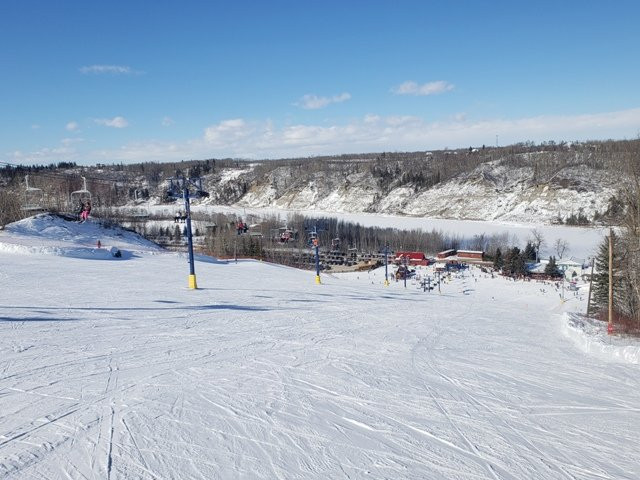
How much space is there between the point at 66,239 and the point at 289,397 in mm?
36644

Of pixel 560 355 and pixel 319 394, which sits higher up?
pixel 319 394

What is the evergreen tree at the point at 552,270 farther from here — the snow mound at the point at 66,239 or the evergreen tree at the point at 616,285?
the snow mound at the point at 66,239

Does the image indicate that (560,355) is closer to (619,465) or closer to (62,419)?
(619,465)

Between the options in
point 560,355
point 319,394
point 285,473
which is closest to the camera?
point 285,473

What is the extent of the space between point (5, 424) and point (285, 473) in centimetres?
289

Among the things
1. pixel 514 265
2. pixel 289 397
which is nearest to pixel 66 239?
pixel 289 397

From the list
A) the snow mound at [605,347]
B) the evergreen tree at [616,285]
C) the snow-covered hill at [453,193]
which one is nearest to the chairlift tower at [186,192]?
the snow mound at [605,347]

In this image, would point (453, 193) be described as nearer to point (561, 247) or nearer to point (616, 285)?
point (561, 247)

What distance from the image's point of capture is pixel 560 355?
33.7 feet

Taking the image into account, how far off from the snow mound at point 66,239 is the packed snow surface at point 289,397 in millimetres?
13843

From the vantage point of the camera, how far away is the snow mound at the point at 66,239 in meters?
24.9

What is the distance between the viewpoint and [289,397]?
5.86m

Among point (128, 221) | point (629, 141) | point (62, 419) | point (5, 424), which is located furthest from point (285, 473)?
point (128, 221)

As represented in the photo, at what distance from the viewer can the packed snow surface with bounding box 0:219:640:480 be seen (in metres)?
4.25
